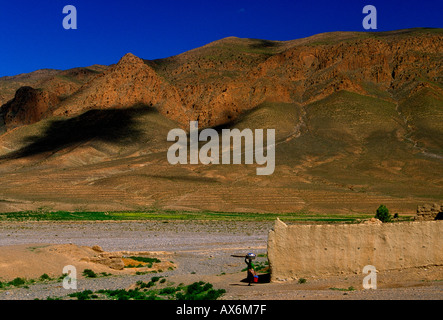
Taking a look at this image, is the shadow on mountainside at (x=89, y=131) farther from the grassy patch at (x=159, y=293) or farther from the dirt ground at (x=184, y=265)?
the grassy patch at (x=159, y=293)

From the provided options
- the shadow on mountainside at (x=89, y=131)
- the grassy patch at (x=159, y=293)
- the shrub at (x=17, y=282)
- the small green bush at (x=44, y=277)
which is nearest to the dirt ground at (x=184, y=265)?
the small green bush at (x=44, y=277)

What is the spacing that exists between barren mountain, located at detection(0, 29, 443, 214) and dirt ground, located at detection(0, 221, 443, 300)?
29.1 metres

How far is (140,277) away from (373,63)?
497ft

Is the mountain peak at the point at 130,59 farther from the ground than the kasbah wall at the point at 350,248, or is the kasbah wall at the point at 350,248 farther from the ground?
the mountain peak at the point at 130,59

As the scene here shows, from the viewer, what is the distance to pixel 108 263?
23.3 meters

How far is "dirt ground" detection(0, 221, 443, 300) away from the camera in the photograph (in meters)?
14.6

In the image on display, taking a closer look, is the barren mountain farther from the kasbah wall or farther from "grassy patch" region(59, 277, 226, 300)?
the kasbah wall

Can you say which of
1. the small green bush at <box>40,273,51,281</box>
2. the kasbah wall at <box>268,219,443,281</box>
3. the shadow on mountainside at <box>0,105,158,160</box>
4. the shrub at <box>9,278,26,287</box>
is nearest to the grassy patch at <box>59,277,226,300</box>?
the kasbah wall at <box>268,219,443,281</box>

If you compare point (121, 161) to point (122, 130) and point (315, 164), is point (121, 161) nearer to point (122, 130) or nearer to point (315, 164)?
point (122, 130)

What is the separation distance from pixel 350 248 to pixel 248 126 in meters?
118

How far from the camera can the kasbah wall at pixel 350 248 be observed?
55.1 feet

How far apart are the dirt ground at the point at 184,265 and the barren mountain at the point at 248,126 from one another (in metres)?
29.1

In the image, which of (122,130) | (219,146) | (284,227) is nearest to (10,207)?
(284,227)

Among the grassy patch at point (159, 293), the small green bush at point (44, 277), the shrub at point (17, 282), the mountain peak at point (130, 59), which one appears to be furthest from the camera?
the mountain peak at point (130, 59)
